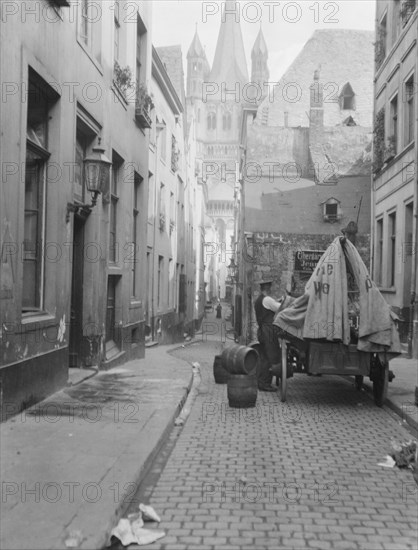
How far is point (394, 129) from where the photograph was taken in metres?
19.4

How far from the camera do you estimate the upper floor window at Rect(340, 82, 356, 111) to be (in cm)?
3766

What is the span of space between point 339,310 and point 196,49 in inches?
4964

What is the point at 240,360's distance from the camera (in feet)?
28.0

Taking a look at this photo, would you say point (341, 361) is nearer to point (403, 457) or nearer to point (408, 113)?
point (403, 457)

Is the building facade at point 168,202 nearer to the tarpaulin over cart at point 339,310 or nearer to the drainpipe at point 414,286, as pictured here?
the drainpipe at point 414,286

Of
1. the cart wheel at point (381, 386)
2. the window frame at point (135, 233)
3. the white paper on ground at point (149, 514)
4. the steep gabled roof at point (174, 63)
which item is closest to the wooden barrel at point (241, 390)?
the cart wheel at point (381, 386)

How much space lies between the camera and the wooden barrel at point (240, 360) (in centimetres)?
853

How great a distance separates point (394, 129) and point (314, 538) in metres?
17.2

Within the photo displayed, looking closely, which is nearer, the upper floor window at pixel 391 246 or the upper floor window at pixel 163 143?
the upper floor window at pixel 391 246

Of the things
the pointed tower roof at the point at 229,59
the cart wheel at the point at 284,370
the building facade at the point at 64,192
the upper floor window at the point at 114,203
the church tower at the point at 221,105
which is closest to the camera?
the building facade at the point at 64,192

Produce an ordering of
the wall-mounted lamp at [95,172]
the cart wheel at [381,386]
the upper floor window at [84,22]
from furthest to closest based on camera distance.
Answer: the upper floor window at [84,22]
the wall-mounted lamp at [95,172]
the cart wheel at [381,386]

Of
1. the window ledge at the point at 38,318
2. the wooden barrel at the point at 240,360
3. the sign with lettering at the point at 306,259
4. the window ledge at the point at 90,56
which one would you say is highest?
the window ledge at the point at 90,56

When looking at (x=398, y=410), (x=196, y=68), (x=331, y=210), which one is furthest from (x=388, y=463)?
(x=196, y=68)

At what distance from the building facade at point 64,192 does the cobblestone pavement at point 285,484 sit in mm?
2117
